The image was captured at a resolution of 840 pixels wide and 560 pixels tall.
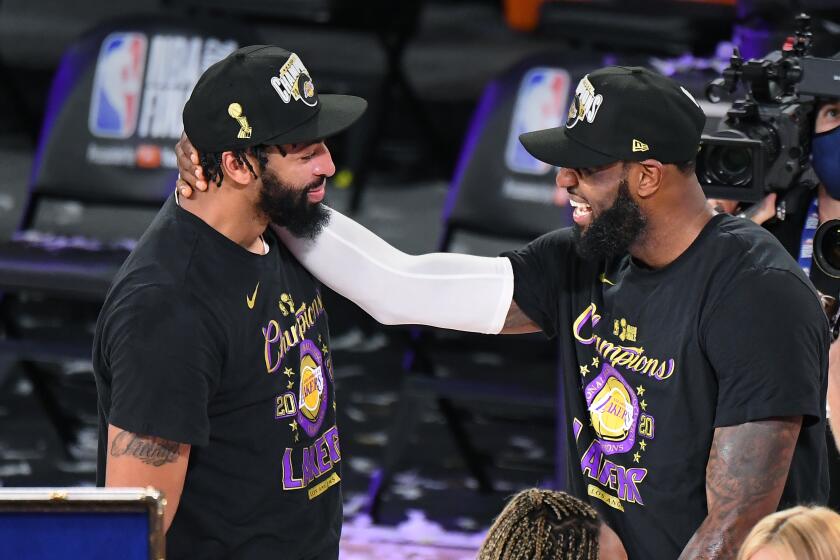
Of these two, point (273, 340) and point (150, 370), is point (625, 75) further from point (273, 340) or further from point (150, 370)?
point (150, 370)

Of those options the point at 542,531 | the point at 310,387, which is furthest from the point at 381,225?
the point at 542,531

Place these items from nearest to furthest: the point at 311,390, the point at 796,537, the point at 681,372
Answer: the point at 796,537 < the point at 681,372 < the point at 311,390

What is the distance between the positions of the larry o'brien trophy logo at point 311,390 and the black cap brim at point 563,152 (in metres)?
0.53

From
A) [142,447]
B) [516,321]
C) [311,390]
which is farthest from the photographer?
[516,321]

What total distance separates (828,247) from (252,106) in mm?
1233

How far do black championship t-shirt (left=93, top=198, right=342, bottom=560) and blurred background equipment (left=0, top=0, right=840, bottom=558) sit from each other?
1.46 m

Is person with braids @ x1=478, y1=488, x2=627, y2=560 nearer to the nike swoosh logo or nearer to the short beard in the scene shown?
the short beard

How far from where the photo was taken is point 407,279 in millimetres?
2781

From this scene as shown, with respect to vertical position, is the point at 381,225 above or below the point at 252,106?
below

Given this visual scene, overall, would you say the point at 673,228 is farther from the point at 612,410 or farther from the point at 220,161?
the point at 220,161

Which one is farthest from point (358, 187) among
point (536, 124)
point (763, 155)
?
point (763, 155)

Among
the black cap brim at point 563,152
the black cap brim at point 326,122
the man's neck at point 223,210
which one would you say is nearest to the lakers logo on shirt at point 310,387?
the man's neck at point 223,210

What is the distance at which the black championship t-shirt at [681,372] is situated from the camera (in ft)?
7.56

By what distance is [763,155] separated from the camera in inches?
112
